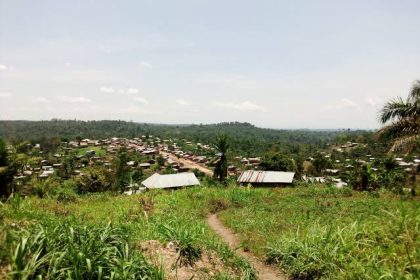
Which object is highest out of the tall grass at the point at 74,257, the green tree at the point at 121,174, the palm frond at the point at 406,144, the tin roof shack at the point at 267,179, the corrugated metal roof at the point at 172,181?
the palm frond at the point at 406,144

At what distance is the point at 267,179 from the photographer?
39438 mm

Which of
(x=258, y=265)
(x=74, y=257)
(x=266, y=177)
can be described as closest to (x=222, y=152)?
(x=266, y=177)

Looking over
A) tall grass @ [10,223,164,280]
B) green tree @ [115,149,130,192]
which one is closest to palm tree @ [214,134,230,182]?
green tree @ [115,149,130,192]

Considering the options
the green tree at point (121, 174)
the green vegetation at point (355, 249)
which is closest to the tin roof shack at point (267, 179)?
the green tree at point (121, 174)

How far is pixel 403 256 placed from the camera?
245 inches

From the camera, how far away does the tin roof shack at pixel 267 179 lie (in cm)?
3866

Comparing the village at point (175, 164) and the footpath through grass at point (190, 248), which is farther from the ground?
the footpath through grass at point (190, 248)

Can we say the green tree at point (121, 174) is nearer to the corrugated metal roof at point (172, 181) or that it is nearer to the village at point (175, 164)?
the village at point (175, 164)

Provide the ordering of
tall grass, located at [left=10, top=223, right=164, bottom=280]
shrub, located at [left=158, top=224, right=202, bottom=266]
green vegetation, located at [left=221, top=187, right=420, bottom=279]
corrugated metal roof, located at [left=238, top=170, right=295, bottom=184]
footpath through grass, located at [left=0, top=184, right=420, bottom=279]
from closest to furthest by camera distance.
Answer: tall grass, located at [left=10, top=223, right=164, bottom=280]
footpath through grass, located at [left=0, top=184, right=420, bottom=279]
green vegetation, located at [left=221, top=187, right=420, bottom=279]
shrub, located at [left=158, top=224, right=202, bottom=266]
corrugated metal roof, located at [left=238, top=170, right=295, bottom=184]

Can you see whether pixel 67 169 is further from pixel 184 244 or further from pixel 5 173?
pixel 184 244

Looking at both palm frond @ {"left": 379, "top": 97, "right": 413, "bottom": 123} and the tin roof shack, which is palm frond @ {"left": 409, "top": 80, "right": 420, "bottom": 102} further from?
the tin roof shack

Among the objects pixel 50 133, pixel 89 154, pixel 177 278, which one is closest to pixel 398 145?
pixel 177 278

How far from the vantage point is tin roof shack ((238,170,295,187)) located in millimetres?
38656

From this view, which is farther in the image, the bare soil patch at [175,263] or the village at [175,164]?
the village at [175,164]
